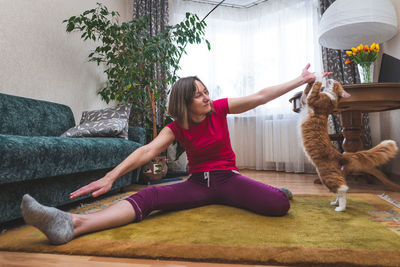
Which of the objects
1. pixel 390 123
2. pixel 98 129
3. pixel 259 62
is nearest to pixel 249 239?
pixel 98 129

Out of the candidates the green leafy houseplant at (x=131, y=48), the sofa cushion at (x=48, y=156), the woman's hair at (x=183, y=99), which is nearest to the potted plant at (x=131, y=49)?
the green leafy houseplant at (x=131, y=48)

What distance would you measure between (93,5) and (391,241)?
3554mm

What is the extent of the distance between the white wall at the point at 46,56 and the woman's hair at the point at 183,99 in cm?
150

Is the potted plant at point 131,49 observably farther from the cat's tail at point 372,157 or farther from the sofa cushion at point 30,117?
the cat's tail at point 372,157

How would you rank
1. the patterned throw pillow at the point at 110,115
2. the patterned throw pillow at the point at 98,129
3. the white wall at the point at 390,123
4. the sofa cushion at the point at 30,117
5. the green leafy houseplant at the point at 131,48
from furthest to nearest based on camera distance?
the green leafy houseplant at the point at 131,48 → the white wall at the point at 390,123 → the patterned throw pillow at the point at 110,115 → the patterned throw pillow at the point at 98,129 → the sofa cushion at the point at 30,117

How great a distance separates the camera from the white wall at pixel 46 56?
205cm

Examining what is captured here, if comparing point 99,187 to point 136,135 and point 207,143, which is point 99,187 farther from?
point 136,135

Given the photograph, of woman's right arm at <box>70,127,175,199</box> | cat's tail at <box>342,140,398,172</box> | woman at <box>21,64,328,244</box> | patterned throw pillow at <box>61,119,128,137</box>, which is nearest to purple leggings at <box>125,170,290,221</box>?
woman at <box>21,64,328,244</box>

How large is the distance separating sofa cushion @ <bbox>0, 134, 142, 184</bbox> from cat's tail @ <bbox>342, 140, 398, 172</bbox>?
1.47 meters

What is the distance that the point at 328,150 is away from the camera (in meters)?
1.33

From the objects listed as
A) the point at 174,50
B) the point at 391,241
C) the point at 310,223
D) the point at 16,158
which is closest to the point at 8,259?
the point at 16,158

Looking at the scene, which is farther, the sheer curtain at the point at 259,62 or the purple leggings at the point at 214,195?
the sheer curtain at the point at 259,62

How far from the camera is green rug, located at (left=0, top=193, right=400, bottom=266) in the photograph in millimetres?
817

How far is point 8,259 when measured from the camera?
2.91 feet
